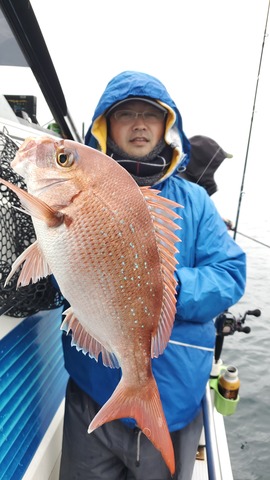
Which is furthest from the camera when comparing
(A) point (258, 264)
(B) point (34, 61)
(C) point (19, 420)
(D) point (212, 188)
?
(A) point (258, 264)

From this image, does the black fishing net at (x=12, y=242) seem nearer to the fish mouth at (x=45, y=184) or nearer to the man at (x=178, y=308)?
the fish mouth at (x=45, y=184)

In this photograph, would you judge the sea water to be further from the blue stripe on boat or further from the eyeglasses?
the eyeglasses

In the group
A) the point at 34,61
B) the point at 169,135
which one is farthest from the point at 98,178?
the point at 34,61

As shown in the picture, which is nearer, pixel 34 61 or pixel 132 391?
pixel 132 391

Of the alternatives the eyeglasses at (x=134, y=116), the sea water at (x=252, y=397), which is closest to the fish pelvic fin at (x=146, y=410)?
the eyeglasses at (x=134, y=116)

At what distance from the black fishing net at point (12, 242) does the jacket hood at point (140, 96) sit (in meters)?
0.70

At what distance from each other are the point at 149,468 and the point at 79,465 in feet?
1.26

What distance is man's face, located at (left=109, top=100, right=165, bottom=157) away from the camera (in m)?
2.04

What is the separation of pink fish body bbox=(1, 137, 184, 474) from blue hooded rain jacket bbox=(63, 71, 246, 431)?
1.35 feet

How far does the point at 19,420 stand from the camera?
1684 mm

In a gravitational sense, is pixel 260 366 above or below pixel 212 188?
below

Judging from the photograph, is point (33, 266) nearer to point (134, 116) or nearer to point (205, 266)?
Result: point (205, 266)

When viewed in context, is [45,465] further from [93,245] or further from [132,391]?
[93,245]

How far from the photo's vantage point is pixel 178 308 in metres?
1.62
